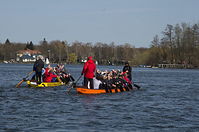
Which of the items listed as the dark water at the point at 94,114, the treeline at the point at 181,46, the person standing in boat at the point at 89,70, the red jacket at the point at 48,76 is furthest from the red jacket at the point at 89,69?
the treeline at the point at 181,46

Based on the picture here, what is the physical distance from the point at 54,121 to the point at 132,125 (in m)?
2.73

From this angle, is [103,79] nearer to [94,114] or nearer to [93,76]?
[93,76]

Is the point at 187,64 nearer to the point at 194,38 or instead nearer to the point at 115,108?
the point at 194,38

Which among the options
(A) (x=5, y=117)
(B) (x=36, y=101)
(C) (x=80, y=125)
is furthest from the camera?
(B) (x=36, y=101)

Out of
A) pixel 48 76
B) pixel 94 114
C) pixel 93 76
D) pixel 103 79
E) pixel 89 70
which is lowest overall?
pixel 94 114

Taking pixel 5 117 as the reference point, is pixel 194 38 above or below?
above

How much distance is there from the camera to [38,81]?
105ft

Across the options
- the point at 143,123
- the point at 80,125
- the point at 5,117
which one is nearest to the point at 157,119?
the point at 143,123

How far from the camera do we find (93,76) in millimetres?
26766

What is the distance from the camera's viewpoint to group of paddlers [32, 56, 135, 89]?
2648 cm

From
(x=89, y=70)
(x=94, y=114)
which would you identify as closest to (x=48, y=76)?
(x=89, y=70)

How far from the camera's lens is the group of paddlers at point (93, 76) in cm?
2648

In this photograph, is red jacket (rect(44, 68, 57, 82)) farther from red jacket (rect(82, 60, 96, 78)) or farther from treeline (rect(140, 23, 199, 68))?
treeline (rect(140, 23, 199, 68))

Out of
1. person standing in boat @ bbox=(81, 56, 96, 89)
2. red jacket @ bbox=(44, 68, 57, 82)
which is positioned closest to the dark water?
person standing in boat @ bbox=(81, 56, 96, 89)
